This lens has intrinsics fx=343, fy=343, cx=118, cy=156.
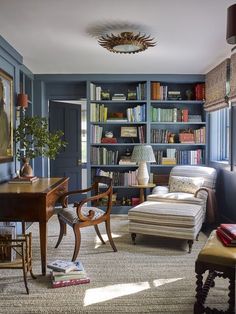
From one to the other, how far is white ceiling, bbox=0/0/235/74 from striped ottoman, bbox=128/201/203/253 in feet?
6.25

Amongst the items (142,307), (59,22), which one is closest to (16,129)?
(59,22)

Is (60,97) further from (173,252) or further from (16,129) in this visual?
(173,252)

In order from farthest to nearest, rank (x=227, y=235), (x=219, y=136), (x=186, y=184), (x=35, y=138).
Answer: (x=219, y=136) < (x=186, y=184) < (x=35, y=138) < (x=227, y=235)

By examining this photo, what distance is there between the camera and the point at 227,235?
248 cm

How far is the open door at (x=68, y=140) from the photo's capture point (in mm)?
6102

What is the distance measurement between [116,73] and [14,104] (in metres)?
1.96

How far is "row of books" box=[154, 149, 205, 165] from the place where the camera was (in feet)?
18.9

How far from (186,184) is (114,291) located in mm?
2374

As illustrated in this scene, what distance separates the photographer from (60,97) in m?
6.04

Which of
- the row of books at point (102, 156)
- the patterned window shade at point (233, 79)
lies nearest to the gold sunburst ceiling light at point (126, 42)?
the patterned window shade at point (233, 79)

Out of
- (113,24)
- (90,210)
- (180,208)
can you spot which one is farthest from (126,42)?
(180,208)

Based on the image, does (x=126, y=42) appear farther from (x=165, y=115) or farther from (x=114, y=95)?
(x=165, y=115)

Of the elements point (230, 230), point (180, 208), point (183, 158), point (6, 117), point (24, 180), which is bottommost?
point (180, 208)

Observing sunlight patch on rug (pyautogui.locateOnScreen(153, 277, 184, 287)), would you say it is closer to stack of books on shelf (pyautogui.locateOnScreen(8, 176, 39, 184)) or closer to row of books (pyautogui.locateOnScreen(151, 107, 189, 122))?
stack of books on shelf (pyautogui.locateOnScreen(8, 176, 39, 184))
